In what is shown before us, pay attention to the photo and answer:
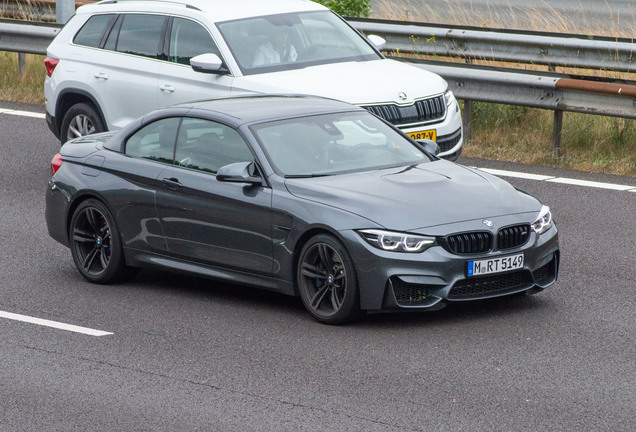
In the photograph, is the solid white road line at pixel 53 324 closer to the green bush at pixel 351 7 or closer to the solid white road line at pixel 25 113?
the solid white road line at pixel 25 113

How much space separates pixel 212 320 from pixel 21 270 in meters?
2.22

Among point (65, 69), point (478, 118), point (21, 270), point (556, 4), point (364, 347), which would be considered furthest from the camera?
point (556, 4)

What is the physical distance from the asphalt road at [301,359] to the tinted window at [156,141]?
100cm

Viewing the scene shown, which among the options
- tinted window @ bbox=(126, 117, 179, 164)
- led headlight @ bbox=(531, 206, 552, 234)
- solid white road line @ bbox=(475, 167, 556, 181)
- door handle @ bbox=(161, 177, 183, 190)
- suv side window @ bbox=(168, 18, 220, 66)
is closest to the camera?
led headlight @ bbox=(531, 206, 552, 234)

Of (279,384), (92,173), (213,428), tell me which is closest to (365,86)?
(92,173)

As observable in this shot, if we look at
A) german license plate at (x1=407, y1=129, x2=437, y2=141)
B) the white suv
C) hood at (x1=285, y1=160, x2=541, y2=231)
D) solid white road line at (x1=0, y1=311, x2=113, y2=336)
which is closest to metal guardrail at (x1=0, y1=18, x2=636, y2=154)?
the white suv

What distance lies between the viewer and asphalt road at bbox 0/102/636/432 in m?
6.74

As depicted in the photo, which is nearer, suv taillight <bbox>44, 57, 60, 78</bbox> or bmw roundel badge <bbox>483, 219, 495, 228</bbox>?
bmw roundel badge <bbox>483, 219, 495, 228</bbox>

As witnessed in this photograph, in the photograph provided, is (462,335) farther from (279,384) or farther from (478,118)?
(478,118)

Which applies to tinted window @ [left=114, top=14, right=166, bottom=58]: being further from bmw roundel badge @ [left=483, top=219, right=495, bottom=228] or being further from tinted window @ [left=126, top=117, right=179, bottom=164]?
bmw roundel badge @ [left=483, top=219, right=495, bottom=228]

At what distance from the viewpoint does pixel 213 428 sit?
21.6 feet

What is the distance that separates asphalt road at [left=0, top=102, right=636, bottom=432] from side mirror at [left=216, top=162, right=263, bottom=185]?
3.00ft

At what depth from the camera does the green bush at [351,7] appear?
20780 mm

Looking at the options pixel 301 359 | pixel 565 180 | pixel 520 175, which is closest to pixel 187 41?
pixel 520 175
